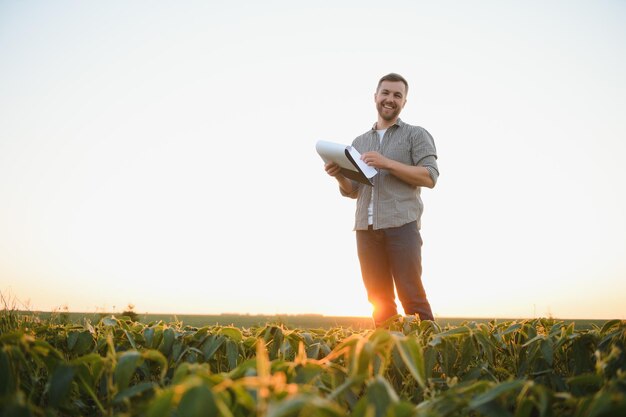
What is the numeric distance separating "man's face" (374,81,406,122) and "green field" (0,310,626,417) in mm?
2450

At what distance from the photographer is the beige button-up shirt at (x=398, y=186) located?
13.2 ft

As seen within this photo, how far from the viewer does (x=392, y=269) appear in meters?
→ 3.99

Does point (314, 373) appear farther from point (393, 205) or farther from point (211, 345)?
point (393, 205)

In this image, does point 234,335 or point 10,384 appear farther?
point 234,335

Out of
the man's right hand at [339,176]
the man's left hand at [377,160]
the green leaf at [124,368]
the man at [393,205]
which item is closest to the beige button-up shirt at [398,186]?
the man at [393,205]

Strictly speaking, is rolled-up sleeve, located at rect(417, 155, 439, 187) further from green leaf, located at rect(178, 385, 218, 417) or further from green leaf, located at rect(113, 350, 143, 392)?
green leaf, located at rect(178, 385, 218, 417)

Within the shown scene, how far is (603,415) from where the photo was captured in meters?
0.90

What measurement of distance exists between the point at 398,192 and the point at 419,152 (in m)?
0.42

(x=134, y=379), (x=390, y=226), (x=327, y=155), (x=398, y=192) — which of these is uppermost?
(x=327, y=155)

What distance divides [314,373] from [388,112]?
3.59m

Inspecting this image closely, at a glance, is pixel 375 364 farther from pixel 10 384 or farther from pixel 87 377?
pixel 10 384

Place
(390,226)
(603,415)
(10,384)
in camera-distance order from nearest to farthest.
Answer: (603,415) < (10,384) < (390,226)

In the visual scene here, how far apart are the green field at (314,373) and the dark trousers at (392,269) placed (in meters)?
1.29

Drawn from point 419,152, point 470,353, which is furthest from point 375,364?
point 419,152
